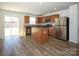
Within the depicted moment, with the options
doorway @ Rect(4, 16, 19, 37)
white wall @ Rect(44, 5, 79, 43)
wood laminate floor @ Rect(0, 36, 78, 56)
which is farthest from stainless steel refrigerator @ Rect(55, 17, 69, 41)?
doorway @ Rect(4, 16, 19, 37)

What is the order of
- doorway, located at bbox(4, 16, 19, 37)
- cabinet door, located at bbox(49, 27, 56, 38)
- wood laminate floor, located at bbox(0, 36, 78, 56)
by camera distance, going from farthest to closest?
cabinet door, located at bbox(49, 27, 56, 38), doorway, located at bbox(4, 16, 19, 37), wood laminate floor, located at bbox(0, 36, 78, 56)

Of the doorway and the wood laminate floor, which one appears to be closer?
the wood laminate floor

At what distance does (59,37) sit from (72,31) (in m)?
1.18

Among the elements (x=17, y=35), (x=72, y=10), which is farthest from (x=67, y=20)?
(x=17, y=35)

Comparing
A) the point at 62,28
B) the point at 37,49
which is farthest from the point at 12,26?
the point at 62,28

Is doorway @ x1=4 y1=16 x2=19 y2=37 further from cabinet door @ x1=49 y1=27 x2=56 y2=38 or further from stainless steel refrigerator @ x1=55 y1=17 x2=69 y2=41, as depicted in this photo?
stainless steel refrigerator @ x1=55 y1=17 x2=69 y2=41

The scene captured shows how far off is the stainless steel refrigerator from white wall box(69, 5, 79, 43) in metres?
0.34

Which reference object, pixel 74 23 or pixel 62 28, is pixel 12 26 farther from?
pixel 74 23

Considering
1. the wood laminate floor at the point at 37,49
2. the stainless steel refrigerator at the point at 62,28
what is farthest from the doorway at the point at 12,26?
the stainless steel refrigerator at the point at 62,28

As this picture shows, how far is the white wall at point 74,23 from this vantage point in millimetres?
5874

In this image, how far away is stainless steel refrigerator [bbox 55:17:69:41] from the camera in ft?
22.1

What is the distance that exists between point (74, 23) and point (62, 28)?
1.07 metres

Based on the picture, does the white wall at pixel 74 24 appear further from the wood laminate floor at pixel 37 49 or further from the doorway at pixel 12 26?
the doorway at pixel 12 26

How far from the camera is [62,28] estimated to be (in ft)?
23.0
